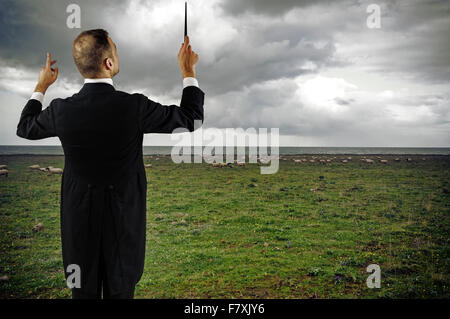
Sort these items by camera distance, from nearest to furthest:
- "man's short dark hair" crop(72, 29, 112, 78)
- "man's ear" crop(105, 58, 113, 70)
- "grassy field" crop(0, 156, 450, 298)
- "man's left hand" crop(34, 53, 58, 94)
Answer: "man's short dark hair" crop(72, 29, 112, 78) < "man's ear" crop(105, 58, 113, 70) < "man's left hand" crop(34, 53, 58, 94) < "grassy field" crop(0, 156, 450, 298)

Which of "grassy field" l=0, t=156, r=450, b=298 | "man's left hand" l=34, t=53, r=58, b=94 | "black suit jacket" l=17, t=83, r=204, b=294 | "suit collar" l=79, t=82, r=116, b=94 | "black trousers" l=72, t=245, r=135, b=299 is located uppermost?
"man's left hand" l=34, t=53, r=58, b=94

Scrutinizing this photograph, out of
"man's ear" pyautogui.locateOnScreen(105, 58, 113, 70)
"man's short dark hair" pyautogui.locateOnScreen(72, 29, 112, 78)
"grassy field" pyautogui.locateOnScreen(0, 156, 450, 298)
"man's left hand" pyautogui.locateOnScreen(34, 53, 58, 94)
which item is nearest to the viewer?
"man's short dark hair" pyautogui.locateOnScreen(72, 29, 112, 78)

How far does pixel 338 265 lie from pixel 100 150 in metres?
6.72

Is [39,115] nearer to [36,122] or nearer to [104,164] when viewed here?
[36,122]

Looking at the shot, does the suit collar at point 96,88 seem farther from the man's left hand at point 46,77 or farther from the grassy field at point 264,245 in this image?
the grassy field at point 264,245

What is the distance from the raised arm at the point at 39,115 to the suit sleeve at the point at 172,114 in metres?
0.80

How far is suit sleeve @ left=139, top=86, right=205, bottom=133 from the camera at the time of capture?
2250mm

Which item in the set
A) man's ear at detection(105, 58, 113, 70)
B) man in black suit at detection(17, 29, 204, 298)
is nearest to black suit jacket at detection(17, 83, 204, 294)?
man in black suit at detection(17, 29, 204, 298)

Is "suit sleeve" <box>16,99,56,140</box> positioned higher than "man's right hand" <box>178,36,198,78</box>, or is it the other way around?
"man's right hand" <box>178,36,198,78</box>

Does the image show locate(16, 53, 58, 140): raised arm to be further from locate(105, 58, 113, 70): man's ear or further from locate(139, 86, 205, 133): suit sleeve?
locate(139, 86, 205, 133): suit sleeve

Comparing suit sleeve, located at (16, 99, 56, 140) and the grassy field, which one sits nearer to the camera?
suit sleeve, located at (16, 99, 56, 140)

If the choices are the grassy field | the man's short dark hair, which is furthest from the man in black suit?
the grassy field

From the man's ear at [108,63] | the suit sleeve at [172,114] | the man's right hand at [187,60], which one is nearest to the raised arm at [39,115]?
the man's ear at [108,63]
